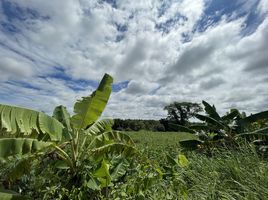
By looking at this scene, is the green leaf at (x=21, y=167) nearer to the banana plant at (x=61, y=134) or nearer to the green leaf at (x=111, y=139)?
the banana plant at (x=61, y=134)

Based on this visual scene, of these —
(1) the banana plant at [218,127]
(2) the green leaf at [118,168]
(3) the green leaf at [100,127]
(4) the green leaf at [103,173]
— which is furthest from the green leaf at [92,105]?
(1) the banana plant at [218,127]

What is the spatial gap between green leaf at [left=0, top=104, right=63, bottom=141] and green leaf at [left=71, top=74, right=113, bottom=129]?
48cm

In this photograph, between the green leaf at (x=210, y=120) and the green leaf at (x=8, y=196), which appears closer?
the green leaf at (x=8, y=196)

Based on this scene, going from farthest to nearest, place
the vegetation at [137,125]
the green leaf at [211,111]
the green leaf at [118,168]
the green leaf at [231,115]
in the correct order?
the vegetation at [137,125]
the green leaf at [211,111]
the green leaf at [231,115]
the green leaf at [118,168]

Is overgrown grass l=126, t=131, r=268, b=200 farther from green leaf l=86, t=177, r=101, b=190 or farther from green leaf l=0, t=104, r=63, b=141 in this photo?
green leaf l=0, t=104, r=63, b=141

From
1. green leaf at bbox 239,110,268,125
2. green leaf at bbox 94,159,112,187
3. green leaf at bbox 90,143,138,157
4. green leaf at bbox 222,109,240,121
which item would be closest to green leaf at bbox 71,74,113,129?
green leaf at bbox 90,143,138,157

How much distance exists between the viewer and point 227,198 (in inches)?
157

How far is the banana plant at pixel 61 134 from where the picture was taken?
17.0ft

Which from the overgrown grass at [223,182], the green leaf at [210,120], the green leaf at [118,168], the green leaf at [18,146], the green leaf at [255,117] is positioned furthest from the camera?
the green leaf at [210,120]

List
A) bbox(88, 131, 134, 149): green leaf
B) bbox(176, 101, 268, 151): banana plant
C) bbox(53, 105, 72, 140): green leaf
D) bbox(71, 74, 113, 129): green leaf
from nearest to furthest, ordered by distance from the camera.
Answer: bbox(71, 74, 113, 129): green leaf → bbox(88, 131, 134, 149): green leaf → bbox(53, 105, 72, 140): green leaf → bbox(176, 101, 268, 151): banana plant

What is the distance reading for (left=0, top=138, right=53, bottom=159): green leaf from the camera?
498cm

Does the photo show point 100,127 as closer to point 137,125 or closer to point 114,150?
point 114,150

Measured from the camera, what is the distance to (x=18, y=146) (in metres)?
5.07

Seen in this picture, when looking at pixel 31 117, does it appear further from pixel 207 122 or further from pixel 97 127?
pixel 207 122
